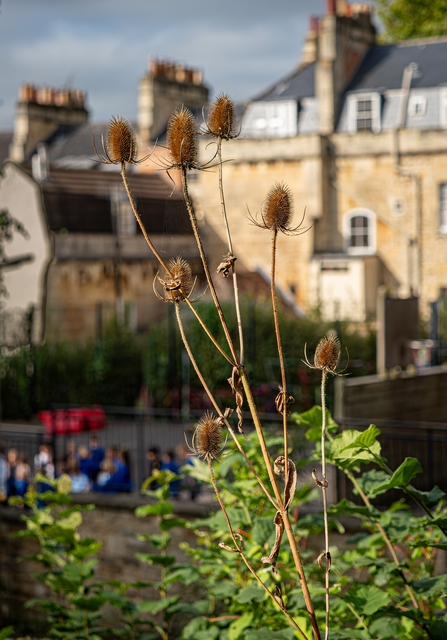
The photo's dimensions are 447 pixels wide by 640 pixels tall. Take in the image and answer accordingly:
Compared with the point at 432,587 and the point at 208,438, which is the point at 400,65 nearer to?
the point at 432,587

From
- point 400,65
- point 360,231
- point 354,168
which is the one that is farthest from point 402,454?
point 400,65

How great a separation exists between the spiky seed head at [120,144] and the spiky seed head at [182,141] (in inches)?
3.7

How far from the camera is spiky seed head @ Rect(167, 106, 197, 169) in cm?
242

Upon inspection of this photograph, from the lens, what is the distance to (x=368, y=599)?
11.7 ft

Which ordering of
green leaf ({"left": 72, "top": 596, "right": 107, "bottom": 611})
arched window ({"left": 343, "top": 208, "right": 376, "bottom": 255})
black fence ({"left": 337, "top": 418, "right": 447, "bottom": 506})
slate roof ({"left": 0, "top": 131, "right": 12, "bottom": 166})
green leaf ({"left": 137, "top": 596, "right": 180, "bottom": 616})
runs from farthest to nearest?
slate roof ({"left": 0, "top": 131, "right": 12, "bottom": 166}) → arched window ({"left": 343, "top": 208, "right": 376, "bottom": 255}) → black fence ({"left": 337, "top": 418, "right": 447, "bottom": 506}) → green leaf ({"left": 72, "top": 596, "right": 107, "bottom": 611}) → green leaf ({"left": 137, "top": 596, "right": 180, "bottom": 616})

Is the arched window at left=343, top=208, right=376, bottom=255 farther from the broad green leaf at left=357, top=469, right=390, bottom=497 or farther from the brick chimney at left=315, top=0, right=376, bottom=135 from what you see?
the broad green leaf at left=357, top=469, right=390, bottom=497

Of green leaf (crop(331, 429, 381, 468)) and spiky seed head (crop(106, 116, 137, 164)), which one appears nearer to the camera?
spiky seed head (crop(106, 116, 137, 164))

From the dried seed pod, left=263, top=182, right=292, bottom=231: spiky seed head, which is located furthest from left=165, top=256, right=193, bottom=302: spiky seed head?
left=263, top=182, right=292, bottom=231: spiky seed head

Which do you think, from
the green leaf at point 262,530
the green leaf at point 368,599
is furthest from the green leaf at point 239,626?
the green leaf at point 368,599

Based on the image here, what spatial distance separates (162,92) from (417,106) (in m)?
9.49

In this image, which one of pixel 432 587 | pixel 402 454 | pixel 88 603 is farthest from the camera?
pixel 402 454

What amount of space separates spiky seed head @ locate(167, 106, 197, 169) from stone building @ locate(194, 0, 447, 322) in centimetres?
3002

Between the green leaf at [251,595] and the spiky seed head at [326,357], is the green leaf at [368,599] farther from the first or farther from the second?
the spiky seed head at [326,357]

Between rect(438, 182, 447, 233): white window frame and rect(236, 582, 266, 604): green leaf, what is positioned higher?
rect(438, 182, 447, 233): white window frame
